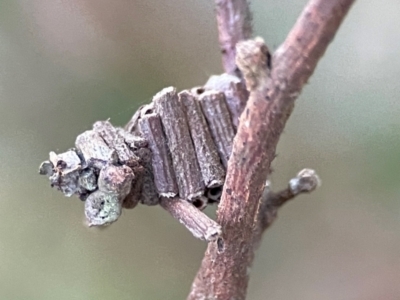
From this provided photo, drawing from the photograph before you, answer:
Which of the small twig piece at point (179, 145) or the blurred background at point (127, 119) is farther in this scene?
the blurred background at point (127, 119)

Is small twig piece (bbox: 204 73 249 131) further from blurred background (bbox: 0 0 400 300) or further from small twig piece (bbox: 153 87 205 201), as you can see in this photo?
blurred background (bbox: 0 0 400 300)

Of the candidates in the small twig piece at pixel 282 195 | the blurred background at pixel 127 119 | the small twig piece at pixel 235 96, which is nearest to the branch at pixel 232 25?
the small twig piece at pixel 235 96

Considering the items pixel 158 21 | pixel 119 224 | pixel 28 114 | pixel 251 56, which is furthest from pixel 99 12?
pixel 251 56

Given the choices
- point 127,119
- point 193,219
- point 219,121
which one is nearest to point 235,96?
point 219,121

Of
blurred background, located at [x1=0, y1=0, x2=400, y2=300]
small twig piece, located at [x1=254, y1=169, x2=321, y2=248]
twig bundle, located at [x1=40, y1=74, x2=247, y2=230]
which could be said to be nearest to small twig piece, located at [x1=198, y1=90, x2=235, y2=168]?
twig bundle, located at [x1=40, y1=74, x2=247, y2=230]

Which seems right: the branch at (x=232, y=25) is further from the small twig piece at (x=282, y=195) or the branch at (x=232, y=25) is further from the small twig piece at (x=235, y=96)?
the small twig piece at (x=282, y=195)
